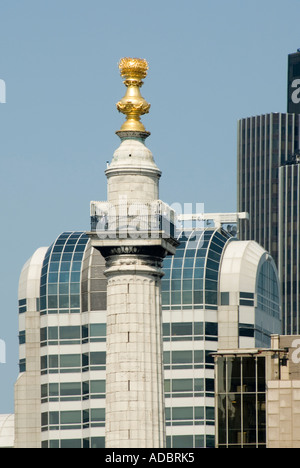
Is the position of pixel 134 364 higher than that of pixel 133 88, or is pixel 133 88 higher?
pixel 133 88

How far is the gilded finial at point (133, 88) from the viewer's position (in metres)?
135

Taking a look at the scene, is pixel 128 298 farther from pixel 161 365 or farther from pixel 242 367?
pixel 242 367

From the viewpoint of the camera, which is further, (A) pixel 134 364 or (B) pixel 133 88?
(B) pixel 133 88

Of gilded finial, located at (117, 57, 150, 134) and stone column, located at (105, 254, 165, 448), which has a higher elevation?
gilded finial, located at (117, 57, 150, 134)

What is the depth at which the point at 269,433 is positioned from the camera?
152m

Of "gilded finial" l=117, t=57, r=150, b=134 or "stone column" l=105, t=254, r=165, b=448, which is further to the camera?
"gilded finial" l=117, t=57, r=150, b=134

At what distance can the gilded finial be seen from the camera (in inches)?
5315

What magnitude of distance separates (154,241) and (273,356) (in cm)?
3396

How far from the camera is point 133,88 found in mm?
135625
